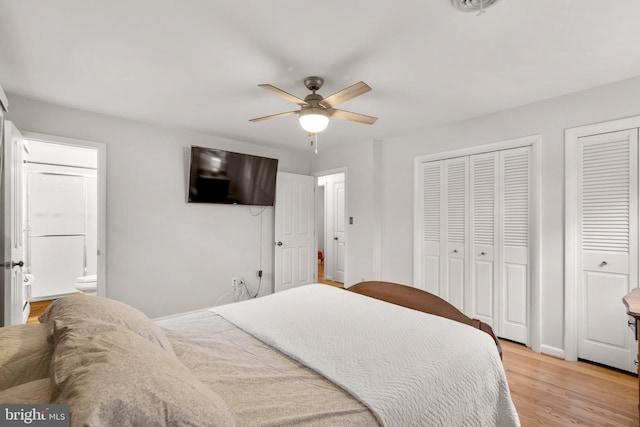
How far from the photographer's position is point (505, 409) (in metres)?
1.45

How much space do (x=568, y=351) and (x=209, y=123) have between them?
14.2ft

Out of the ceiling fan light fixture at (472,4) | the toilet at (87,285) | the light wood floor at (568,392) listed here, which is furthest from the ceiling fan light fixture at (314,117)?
the toilet at (87,285)

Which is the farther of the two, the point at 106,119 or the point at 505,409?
the point at 106,119

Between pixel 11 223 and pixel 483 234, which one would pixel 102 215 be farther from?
pixel 483 234

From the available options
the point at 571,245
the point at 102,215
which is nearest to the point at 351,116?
the point at 571,245

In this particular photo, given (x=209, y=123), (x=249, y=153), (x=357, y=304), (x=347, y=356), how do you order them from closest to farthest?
(x=347, y=356)
(x=357, y=304)
(x=209, y=123)
(x=249, y=153)

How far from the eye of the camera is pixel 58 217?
15.5ft

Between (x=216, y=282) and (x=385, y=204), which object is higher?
(x=385, y=204)

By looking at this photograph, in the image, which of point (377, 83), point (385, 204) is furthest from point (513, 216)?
point (377, 83)

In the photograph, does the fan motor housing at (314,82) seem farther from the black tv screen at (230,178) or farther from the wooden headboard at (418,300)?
the black tv screen at (230,178)

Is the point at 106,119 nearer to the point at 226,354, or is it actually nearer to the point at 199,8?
the point at 199,8

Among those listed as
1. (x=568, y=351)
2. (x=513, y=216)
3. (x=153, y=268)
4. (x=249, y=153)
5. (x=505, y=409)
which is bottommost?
(x=568, y=351)

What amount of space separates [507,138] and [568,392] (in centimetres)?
229

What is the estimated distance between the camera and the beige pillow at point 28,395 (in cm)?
74
